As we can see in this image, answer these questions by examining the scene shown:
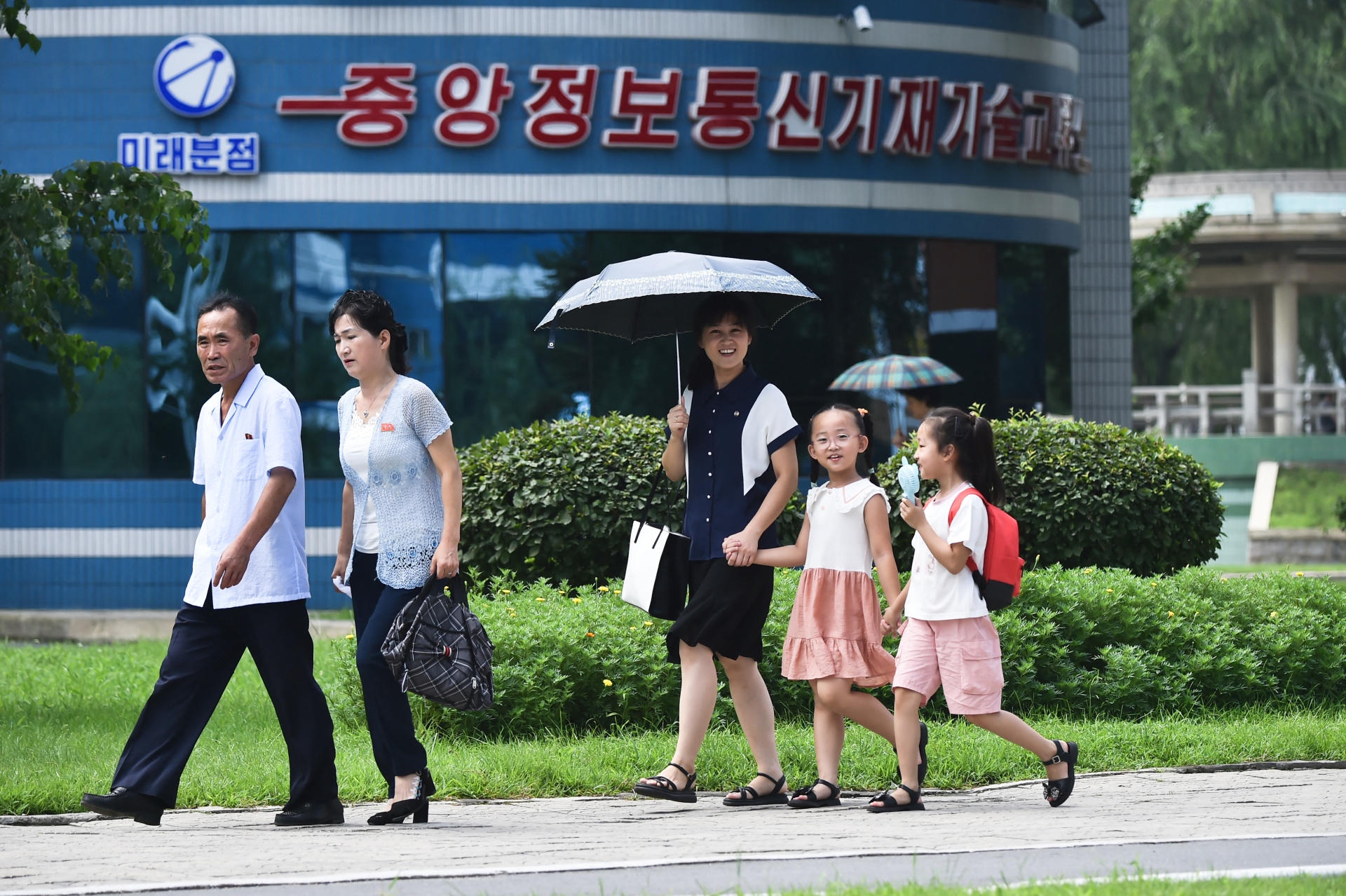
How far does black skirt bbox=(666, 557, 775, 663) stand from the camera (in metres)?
6.26

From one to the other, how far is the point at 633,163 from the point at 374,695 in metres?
10.4

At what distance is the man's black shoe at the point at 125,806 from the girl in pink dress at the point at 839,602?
2350 mm

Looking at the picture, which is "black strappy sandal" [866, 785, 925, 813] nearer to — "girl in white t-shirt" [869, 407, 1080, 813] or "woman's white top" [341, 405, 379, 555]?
"girl in white t-shirt" [869, 407, 1080, 813]

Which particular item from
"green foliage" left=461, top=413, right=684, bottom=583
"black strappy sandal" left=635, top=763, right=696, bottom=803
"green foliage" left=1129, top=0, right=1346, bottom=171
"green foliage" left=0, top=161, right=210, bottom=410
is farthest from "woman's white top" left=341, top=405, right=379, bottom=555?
"green foliage" left=1129, top=0, right=1346, bottom=171

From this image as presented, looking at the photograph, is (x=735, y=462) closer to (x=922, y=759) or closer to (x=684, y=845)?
(x=922, y=759)

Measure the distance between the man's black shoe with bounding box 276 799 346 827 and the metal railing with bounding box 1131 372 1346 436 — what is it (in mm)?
27328

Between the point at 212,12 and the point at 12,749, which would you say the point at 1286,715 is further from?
the point at 212,12

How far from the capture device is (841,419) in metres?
6.36

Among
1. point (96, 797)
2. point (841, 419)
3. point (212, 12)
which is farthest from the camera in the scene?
point (212, 12)

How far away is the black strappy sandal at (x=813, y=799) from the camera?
6.23 meters

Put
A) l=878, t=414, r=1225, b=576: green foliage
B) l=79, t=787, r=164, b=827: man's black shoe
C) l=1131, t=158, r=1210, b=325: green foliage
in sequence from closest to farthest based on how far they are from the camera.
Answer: l=79, t=787, r=164, b=827: man's black shoe
l=878, t=414, r=1225, b=576: green foliage
l=1131, t=158, r=1210, b=325: green foliage

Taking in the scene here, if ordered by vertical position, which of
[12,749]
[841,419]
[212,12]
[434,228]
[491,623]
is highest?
[212,12]

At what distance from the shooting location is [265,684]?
5.89m

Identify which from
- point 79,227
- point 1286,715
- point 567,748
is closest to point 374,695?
point 567,748
